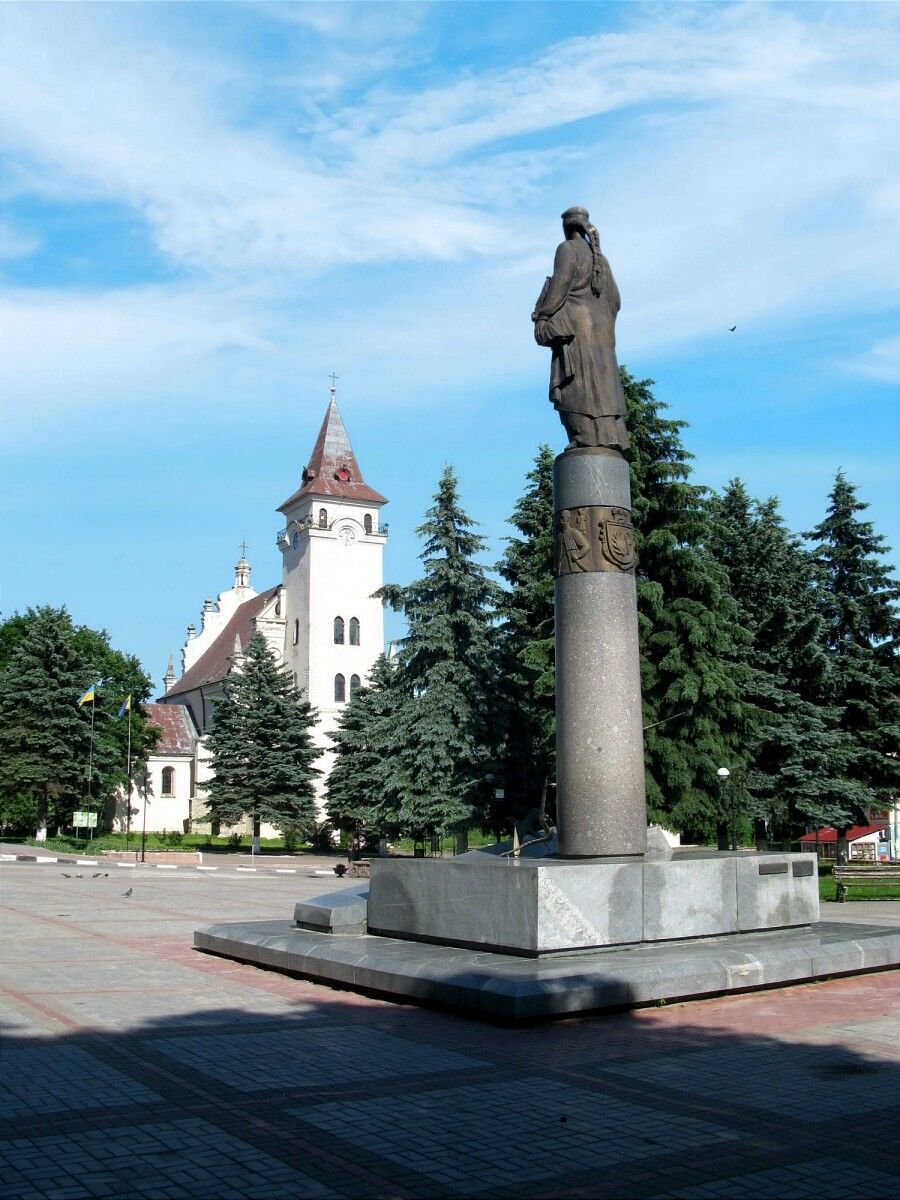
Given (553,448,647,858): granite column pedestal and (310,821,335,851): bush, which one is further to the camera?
(310,821,335,851): bush

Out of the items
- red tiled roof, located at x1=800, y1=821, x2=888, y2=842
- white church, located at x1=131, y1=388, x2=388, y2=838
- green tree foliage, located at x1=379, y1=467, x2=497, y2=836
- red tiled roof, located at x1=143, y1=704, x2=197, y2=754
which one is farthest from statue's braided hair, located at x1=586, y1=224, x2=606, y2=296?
red tiled roof, located at x1=143, y1=704, x2=197, y2=754

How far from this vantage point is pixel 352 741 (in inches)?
1975

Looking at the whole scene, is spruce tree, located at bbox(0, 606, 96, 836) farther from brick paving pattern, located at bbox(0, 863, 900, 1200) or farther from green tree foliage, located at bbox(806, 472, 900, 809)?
brick paving pattern, located at bbox(0, 863, 900, 1200)

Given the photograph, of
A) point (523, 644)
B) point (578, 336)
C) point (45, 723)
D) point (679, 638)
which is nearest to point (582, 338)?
point (578, 336)

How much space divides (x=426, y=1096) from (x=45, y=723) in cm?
5052

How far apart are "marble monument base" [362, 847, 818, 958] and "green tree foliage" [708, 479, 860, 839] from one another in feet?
64.1

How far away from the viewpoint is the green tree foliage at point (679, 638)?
28.1 meters

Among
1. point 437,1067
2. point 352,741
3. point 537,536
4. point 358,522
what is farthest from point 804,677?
point 358,522

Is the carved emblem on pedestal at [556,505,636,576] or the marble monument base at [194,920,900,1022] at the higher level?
the carved emblem on pedestal at [556,505,636,576]

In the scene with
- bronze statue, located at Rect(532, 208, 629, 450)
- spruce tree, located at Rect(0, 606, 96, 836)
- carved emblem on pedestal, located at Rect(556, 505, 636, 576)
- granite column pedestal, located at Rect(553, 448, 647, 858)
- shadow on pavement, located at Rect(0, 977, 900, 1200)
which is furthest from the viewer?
spruce tree, located at Rect(0, 606, 96, 836)

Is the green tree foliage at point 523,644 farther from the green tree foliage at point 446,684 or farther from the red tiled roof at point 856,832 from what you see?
the red tiled roof at point 856,832

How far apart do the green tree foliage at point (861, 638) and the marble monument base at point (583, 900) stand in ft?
80.5

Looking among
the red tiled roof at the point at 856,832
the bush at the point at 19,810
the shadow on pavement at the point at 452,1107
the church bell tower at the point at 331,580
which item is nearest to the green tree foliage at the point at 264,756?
the bush at the point at 19,810

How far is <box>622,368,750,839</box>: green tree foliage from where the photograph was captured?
28.1m
